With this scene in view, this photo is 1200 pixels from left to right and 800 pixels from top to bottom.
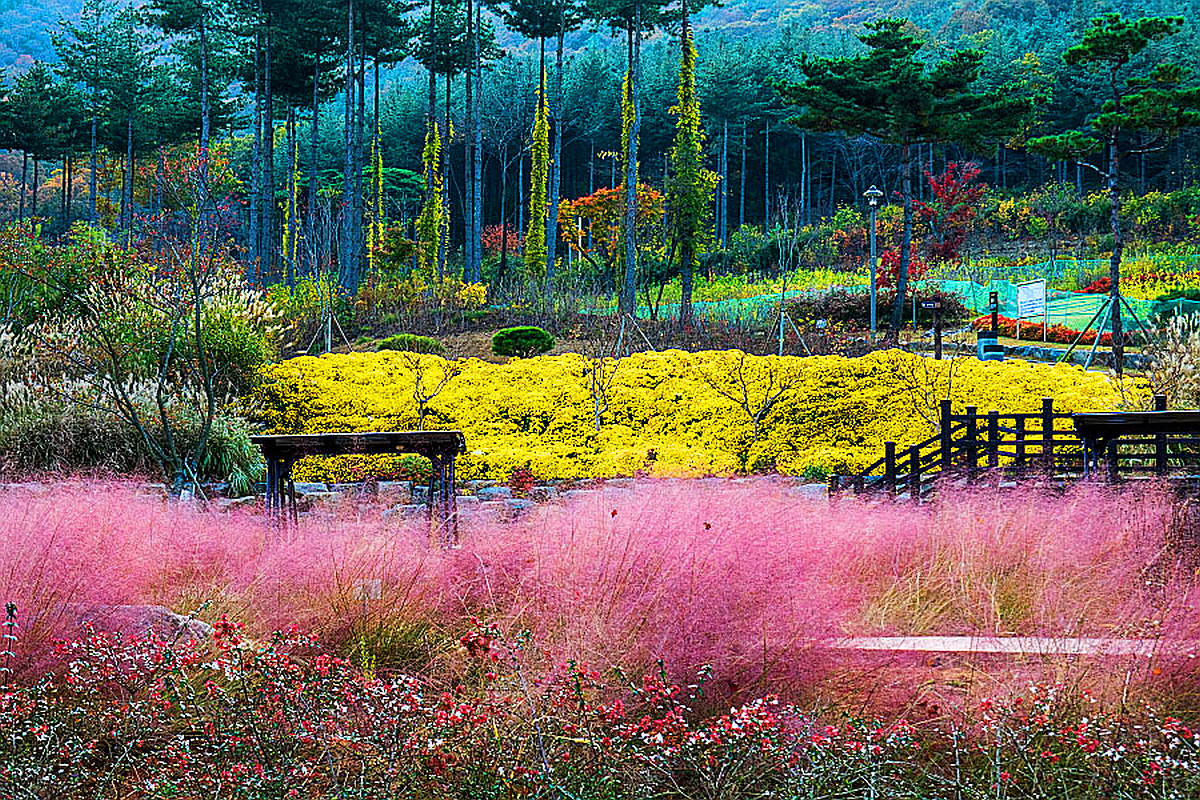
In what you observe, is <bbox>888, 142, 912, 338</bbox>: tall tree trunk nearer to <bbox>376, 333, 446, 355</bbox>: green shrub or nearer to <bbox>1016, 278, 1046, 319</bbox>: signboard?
<bbox>1016, 278, 1046, 319</bbox>: signboard

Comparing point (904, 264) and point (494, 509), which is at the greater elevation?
point (904, 264)

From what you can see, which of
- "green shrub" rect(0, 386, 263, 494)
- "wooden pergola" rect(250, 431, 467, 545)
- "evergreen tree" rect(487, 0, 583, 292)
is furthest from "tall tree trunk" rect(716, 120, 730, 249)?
"wooden pergola" rect(250, 431, 467, 545)

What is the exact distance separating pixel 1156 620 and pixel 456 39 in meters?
26.2

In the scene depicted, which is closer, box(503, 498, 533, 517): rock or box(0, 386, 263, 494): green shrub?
box(503, 498, 533, 517): rock

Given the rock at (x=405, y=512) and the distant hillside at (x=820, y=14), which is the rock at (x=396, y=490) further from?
the distant hillside at (x=820, y=14)

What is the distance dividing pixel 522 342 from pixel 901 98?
7.94m

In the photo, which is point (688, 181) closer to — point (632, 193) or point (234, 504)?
point (632, 193)

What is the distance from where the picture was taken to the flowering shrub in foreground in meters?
2.52

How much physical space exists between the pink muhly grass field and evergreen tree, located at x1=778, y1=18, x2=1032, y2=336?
13.0m

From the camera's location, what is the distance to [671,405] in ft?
31.4

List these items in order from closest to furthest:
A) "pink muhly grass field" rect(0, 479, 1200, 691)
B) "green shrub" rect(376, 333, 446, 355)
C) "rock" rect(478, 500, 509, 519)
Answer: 1. "pink muhly grass field" rect(0, 479, 1200, 691)
2. "rock" rect(478, 500, 509, 519)
3. "green shrub" rect(376, 333, 446, 355)

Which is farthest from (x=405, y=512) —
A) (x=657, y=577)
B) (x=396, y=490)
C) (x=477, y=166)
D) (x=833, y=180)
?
(x=833, y=180)

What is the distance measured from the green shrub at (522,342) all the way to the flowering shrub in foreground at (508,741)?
10356 millimetres

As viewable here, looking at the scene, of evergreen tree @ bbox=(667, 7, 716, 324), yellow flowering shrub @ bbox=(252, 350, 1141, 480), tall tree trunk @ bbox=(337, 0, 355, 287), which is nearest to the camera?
yellow flowering shrub @ bbox=(252, 350, 1141, 480)
